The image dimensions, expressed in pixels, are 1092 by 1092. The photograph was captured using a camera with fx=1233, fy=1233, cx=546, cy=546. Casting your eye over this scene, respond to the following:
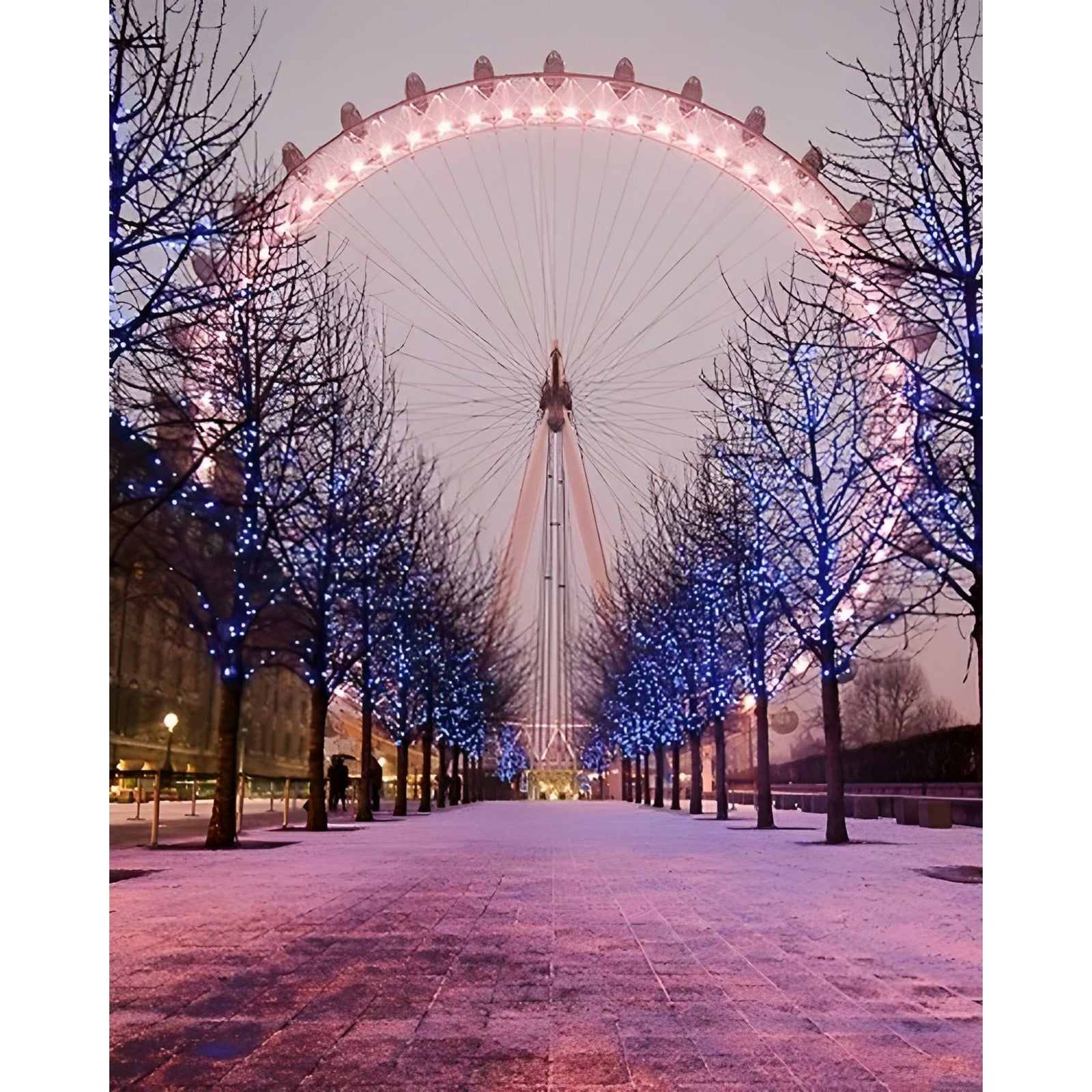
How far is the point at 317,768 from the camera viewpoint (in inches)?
871

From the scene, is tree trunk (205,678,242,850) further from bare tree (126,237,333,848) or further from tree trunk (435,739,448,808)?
tree trunk (435,739,448,808)

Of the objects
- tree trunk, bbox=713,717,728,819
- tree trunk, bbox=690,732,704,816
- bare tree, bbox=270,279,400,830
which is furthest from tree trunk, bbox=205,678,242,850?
tree trunk, bbox=690,732,704,816

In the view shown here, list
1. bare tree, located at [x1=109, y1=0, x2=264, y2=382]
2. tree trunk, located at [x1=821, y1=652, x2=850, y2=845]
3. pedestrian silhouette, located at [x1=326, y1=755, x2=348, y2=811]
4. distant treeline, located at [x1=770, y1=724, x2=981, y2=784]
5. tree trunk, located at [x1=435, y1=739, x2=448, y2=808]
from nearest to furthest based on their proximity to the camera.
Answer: bare tree, located at [x1=109, y1=0, x2=264, y2=382], tree trunk, located at [x1=821, y1=652, x2=850, y2=845], distant treeline, located at [x1=770, y1=724, x2=981, y2=784], pedestrian silhouette, located at [x1=326, y1=755, x2=348, y2=811], tree trunk, located at [x1=435, y1=739, x2=448, y2=808]

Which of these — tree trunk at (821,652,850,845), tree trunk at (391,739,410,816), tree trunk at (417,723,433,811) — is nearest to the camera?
tree trunk at (821,652,850,845)

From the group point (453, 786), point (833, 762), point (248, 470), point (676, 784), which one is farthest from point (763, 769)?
point (453, 786)

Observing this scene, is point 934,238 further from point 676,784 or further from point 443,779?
point 443,779

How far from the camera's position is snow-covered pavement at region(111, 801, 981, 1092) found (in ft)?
14.3

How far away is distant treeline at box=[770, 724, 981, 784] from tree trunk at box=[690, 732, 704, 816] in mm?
4933

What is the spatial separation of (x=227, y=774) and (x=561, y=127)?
24644 mm

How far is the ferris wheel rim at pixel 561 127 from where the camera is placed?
112ft
